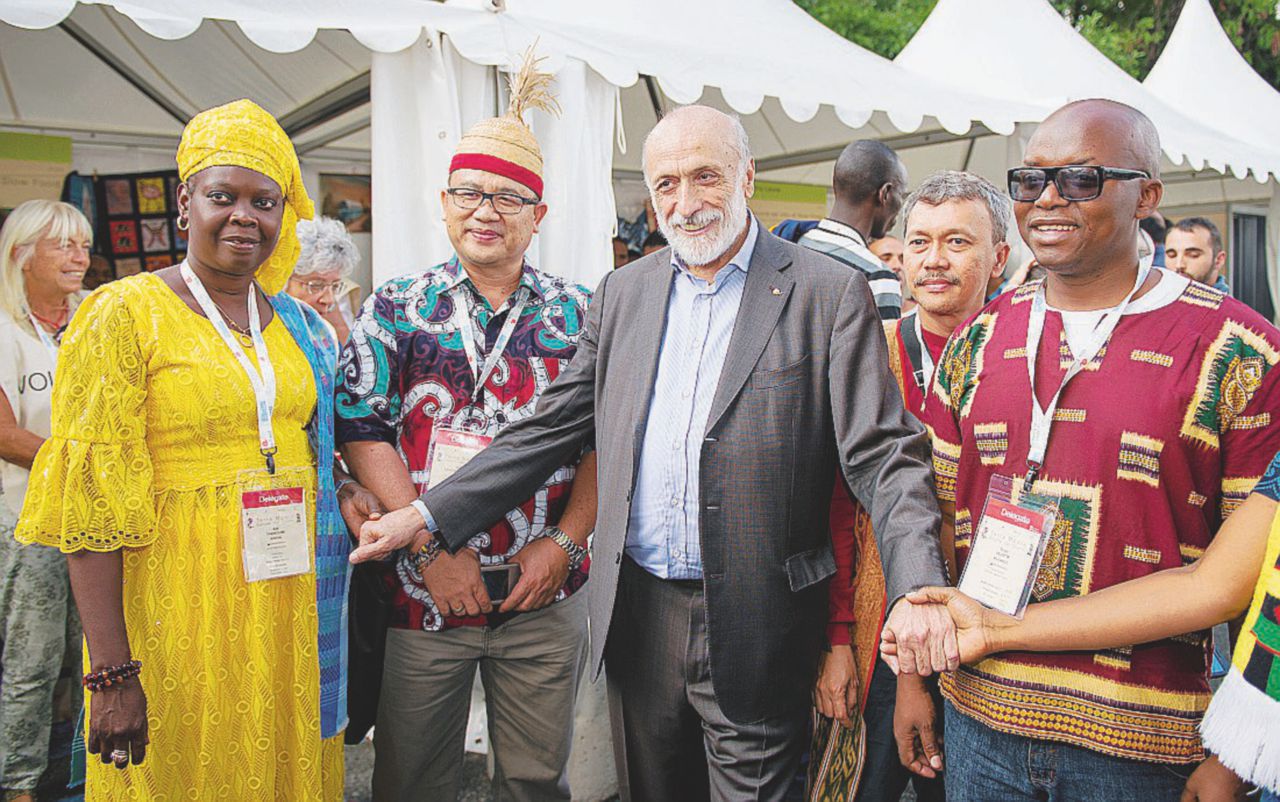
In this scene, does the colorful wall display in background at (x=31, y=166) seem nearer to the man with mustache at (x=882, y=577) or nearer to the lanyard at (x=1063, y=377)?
the man with mustache at (x=882, y=577)

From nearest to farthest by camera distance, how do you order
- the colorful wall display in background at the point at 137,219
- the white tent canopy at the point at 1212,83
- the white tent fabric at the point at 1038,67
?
the colorful wall display in background at the point at 137,219 < the white tent fabric at the point at 1038,67 < the white tent canopy at the point at 1212,83

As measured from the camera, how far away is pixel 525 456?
7.70 ft

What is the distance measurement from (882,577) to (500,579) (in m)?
1.06

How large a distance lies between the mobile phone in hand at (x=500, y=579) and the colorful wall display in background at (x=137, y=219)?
14.8ft

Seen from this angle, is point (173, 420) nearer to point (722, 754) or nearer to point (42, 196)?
point (722, 754)

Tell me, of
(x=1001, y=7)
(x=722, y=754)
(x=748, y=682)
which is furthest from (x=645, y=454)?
(x=1001, y=7)

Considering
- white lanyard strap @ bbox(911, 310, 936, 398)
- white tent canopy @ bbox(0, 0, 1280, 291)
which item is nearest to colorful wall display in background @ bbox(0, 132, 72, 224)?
white tent canopy @ bbox(0, 0, 1280, 291)

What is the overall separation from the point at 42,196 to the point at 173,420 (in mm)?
4582

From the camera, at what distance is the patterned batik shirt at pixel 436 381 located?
8.03ft

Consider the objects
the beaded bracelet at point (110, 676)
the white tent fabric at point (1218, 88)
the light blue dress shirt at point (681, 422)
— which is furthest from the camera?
the white tent fabric at point (1218, 88)

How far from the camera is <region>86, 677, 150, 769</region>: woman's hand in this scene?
1.98m

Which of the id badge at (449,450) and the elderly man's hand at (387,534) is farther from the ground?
the id badge at (449,450)

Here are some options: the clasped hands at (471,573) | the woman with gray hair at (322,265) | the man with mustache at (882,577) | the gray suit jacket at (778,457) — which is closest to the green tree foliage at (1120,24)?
the woman with gray hair at (322,265)

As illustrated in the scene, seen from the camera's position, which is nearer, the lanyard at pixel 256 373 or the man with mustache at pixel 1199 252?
the lanyard at pixel 256 373
